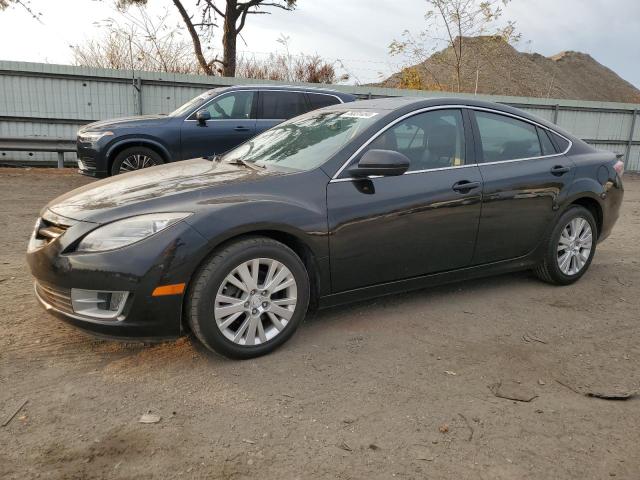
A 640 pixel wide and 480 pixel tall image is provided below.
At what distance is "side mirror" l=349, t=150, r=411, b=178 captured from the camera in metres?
3.54

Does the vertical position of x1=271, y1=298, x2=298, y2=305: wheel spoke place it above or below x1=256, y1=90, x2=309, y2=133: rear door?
below

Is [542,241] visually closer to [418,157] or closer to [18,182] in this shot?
[418,157]

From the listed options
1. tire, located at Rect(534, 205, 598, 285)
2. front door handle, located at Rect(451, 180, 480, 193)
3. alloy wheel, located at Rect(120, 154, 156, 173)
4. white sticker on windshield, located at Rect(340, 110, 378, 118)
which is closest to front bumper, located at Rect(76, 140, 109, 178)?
alloy wheel, located at Rect(120, 154, 156, 173)

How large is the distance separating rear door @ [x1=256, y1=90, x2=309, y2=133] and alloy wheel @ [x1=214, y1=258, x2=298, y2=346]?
239 inches

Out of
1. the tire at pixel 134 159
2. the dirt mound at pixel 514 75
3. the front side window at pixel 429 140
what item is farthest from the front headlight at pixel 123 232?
the dirt mound at pixel 514 75

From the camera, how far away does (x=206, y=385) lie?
3.00 meters

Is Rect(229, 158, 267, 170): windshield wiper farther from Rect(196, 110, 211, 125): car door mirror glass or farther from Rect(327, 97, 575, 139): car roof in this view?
Rect(196, 110, 211, 125): car door mirror glass

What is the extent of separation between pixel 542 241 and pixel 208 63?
17.1 metres

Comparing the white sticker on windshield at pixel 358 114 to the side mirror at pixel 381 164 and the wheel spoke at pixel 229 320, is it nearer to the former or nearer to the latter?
the side mirror at pixel 381 164

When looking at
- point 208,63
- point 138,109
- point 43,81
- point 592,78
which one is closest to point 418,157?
point 138,109

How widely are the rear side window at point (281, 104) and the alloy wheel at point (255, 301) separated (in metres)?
6.20

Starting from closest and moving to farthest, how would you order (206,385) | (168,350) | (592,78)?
(206,385) < (168,350) < (592,78)

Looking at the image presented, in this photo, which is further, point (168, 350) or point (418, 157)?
point (418, 157)

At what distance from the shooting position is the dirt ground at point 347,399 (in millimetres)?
2377
